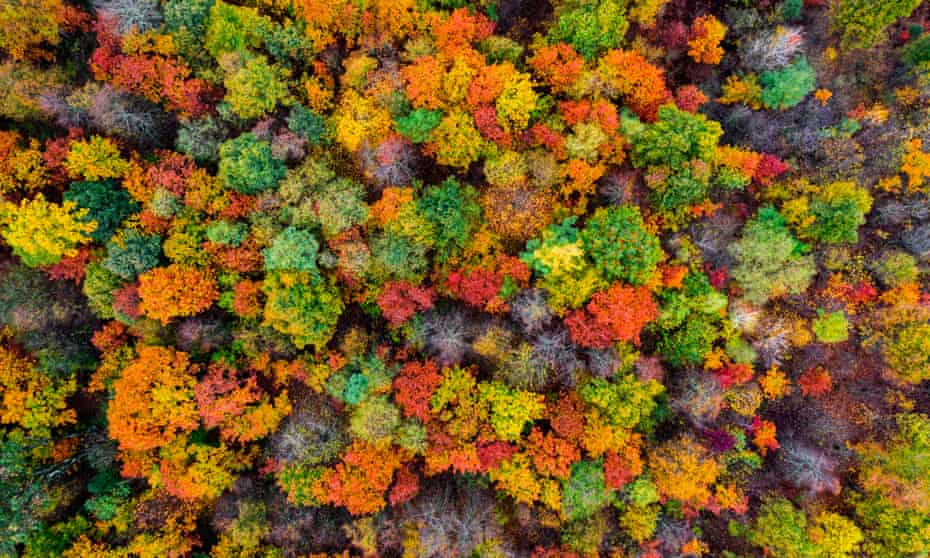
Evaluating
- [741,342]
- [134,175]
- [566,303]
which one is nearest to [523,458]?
[566,303]

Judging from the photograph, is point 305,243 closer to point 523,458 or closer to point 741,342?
point 523,458

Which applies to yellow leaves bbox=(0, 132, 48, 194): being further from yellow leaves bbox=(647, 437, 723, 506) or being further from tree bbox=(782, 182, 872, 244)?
tree bbox=(782, 182, 872, 244)

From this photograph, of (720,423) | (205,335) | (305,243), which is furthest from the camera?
(720,423)

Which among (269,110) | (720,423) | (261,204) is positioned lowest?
(720,423)

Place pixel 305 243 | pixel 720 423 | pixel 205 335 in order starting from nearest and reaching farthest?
pixel 305 243 < pixel 205 335 < pixel 720 423

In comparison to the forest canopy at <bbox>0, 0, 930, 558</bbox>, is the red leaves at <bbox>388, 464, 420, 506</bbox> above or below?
below

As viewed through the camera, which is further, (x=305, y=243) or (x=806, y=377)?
(x=806, y=377)

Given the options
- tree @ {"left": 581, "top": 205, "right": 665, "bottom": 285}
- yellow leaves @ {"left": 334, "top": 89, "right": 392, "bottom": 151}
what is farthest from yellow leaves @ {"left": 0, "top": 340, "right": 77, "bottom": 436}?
tree @ {"left": 581, "top": 205, "right": 665, "bottom": 285}
